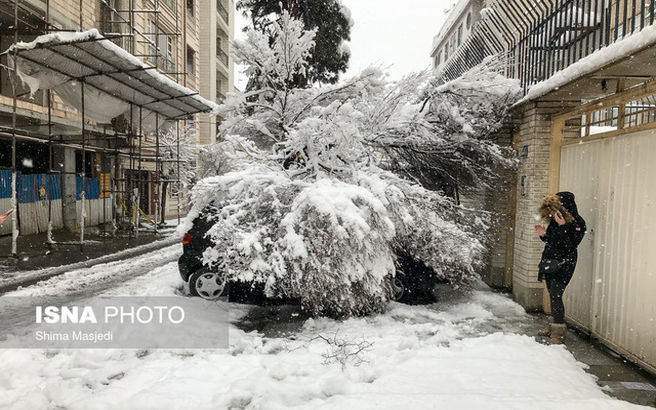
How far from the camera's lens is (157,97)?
12.3 metres

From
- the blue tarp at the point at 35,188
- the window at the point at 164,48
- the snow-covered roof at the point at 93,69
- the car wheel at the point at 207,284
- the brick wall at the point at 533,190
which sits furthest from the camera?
the window at the point at 164,48

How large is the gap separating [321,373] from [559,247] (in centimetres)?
320

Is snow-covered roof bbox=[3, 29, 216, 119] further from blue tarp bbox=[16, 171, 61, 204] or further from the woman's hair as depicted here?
the woman's hair

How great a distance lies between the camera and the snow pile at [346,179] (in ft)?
16.8

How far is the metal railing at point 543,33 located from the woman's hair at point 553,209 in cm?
186

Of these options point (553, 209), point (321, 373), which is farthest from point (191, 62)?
point (321, 373)

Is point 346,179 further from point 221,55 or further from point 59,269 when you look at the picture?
point 221,55

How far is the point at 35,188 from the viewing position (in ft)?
45.1

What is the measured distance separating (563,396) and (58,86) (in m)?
11.3

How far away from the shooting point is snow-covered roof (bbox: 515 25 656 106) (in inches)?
140

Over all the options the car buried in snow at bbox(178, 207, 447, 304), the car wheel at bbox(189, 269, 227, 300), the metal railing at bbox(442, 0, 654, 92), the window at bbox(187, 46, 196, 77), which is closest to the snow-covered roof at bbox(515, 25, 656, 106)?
the metal railing at bbox(442, 0, 654, 92)

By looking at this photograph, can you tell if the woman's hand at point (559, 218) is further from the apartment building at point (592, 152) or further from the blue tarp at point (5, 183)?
the blue tarp at point (5, 183)

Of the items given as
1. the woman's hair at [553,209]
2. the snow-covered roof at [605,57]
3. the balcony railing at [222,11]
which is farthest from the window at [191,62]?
the woman's hair at [553,209]

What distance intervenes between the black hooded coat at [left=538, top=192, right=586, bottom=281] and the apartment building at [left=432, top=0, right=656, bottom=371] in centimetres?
40
